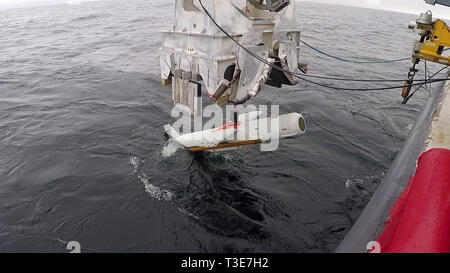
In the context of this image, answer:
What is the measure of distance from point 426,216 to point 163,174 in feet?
22.2

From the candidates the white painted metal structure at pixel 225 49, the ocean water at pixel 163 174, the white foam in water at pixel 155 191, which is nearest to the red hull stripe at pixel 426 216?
the ocean water at pixel 163 174

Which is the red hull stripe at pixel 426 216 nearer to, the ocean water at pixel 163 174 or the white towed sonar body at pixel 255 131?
the ocean water at pixel 163 174

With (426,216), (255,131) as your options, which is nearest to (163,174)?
(255,131)

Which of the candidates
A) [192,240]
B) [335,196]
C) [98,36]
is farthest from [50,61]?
[335,196]

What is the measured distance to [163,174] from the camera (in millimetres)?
8648

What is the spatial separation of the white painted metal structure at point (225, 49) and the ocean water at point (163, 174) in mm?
2766

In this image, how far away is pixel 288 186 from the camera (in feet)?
27.6

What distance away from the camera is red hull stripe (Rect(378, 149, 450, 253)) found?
3551 mm

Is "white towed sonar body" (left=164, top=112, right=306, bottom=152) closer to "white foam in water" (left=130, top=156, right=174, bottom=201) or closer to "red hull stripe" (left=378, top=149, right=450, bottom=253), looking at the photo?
"white foam in water" (left=130, top=156, right=174, bottom=201)

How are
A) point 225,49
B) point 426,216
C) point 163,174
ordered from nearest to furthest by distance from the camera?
point 426,216
point 225,49
point 163,174

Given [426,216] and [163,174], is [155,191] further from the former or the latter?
[426,216]

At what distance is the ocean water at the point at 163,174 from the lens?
661cm

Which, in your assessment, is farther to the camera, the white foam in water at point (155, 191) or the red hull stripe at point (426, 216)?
the white foam in water at point (155, 191)
